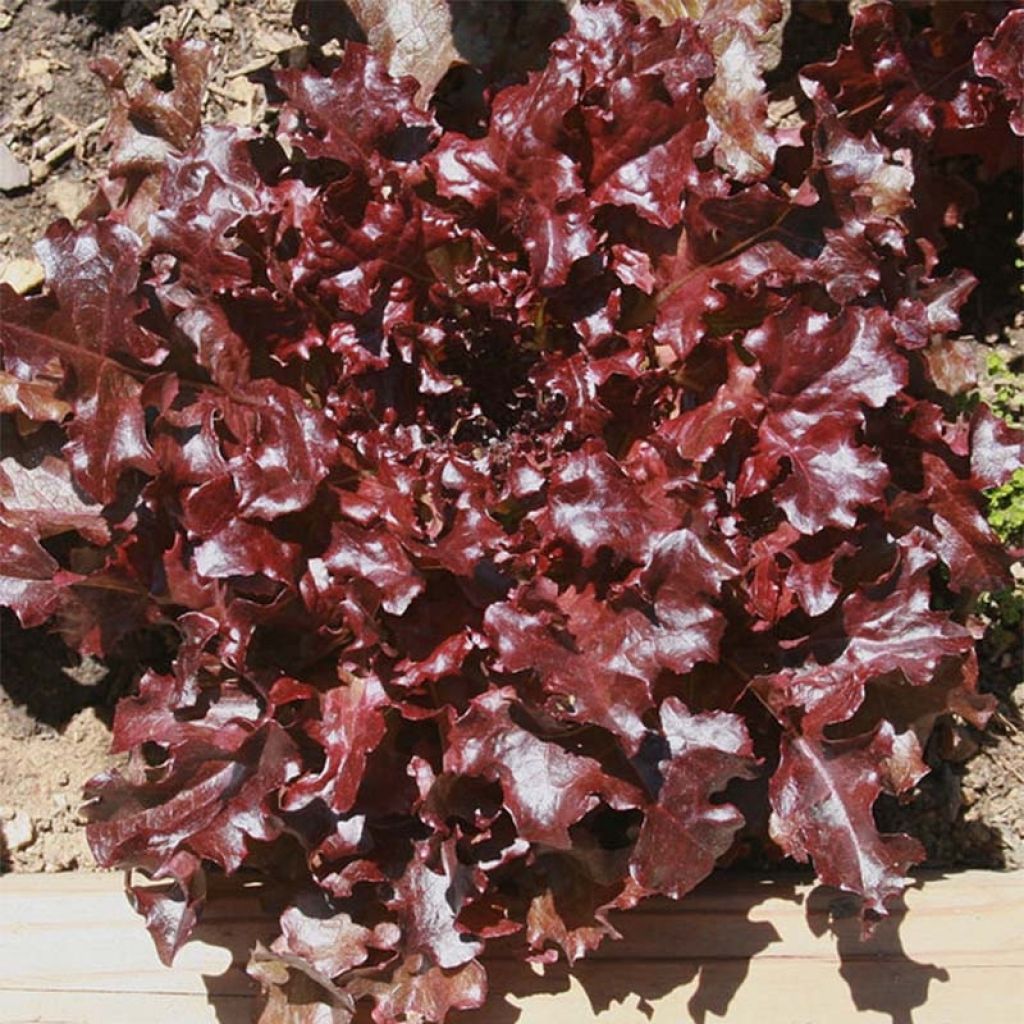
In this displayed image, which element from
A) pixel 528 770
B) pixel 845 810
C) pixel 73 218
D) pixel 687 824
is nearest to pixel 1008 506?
pixel 845 810

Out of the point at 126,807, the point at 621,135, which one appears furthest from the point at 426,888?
the point at 621,135

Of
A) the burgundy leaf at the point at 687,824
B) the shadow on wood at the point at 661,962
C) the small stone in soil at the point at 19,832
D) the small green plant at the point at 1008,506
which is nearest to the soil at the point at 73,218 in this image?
the small stone in soil at the point at 19,832

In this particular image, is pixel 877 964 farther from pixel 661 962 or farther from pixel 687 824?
pixel 687 824

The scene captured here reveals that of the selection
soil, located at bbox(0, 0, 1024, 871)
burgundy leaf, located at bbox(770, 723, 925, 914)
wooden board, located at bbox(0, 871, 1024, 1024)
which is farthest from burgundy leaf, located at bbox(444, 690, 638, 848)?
soil, located at bbox(0, 0, 1024, 871)

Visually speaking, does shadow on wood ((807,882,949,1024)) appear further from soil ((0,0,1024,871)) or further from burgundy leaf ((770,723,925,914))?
soil ((0,0,1024,871))

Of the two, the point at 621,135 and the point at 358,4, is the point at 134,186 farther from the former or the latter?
the point at 621,135

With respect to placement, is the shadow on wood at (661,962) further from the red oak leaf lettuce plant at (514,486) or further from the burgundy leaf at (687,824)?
the burgundy leaf at (687,824)

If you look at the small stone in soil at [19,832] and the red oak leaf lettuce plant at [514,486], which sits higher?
the red oak leaf lettuce plant at [514,486]
